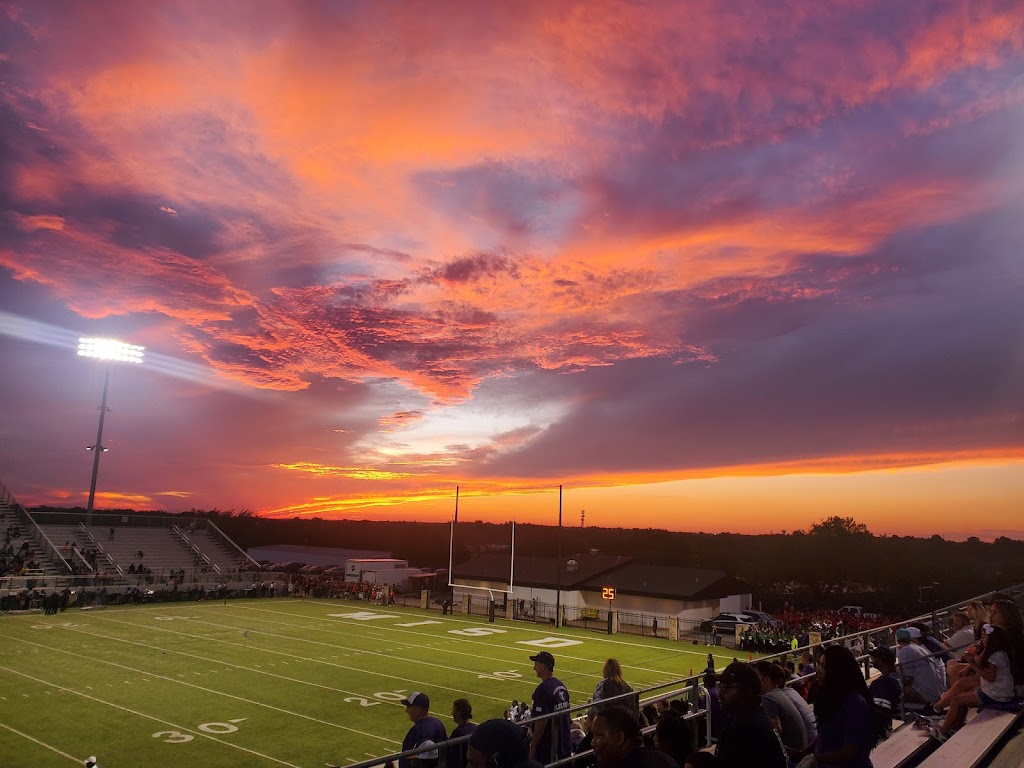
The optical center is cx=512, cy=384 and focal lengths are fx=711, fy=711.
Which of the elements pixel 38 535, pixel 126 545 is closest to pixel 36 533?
pixel 38 535

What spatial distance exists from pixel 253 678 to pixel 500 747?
23573 mm

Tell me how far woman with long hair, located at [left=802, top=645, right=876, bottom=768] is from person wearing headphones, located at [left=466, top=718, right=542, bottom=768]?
2622 millimetres

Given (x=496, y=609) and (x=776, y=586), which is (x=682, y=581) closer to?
(x=496, y=609)

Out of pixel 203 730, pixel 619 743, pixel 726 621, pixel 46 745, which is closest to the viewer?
pixel 619 743

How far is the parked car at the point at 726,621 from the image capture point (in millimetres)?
40872

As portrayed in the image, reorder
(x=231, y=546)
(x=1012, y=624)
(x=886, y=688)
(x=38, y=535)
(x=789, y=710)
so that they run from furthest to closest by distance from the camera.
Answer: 1. (x=231, y=546)
2. (x=38, y=535)
3. (x=886, y=688)
4. (x=1012, y=624)
5. (x=789, y=710)

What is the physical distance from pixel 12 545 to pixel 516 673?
43.3 m

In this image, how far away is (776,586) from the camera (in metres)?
89.9

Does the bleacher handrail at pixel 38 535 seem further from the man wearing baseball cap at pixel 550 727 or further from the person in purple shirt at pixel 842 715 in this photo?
the person in purple shirt at pixel 842 715

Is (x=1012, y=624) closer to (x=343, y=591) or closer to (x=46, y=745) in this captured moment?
(x=46, y=745)

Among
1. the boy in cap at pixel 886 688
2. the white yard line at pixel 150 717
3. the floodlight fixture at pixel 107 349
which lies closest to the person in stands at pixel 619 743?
the boy in cap at pixel 886 688

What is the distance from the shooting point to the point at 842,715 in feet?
18.0

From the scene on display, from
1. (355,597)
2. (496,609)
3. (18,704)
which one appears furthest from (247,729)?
(355,597)

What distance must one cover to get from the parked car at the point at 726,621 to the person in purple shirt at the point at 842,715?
37.5m
